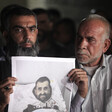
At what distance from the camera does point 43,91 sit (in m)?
0.85

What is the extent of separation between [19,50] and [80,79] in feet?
0.84

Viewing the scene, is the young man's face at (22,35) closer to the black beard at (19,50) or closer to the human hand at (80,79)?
the black beard at (19,50)

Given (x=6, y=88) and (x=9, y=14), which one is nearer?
(x=6, y=88)

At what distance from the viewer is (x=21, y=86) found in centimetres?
83

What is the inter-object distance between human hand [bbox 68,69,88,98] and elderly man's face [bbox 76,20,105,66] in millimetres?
63

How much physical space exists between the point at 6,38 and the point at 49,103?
12.3 inches

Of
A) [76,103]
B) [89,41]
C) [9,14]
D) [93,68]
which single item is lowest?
[76,103]

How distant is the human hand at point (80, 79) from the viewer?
86cm

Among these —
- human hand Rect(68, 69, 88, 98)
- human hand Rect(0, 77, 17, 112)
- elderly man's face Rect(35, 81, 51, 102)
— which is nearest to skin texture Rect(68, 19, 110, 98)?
human hand Rect(68, 69, 88, 98)

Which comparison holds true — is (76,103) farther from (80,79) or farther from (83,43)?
(83,43)

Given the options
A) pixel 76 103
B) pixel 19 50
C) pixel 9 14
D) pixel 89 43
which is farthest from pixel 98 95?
pixel 9 14

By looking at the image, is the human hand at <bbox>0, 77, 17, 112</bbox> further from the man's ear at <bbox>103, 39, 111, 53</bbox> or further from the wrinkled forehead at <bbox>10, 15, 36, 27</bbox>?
the man's ear at <bbox>103, 39, 111, 53</bbox>

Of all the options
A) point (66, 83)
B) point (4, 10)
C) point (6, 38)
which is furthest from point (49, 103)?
point (4, 10)

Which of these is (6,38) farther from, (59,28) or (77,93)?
(59,28)
